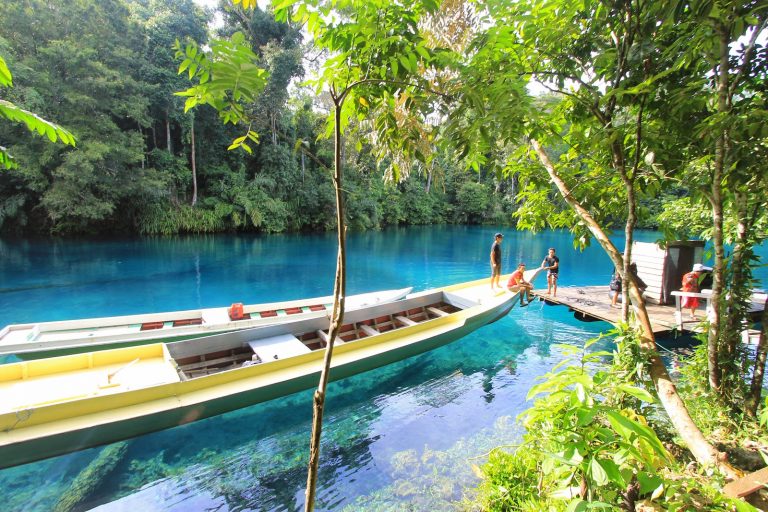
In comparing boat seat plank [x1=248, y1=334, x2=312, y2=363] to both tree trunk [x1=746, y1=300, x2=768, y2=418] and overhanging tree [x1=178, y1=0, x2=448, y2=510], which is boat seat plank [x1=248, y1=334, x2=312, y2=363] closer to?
overhanging tree [x1=178, y1=0, x2=448, y2=510]

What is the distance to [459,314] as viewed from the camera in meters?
7.29

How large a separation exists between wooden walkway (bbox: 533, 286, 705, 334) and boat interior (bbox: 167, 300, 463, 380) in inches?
169

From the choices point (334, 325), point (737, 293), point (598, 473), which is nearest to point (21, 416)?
point (334, 325)

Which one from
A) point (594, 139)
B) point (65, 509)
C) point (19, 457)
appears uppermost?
point (594, 139)

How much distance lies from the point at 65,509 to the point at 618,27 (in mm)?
6237

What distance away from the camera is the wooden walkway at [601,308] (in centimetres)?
723

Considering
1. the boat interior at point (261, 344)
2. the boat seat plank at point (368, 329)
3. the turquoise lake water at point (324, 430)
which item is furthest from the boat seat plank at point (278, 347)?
the boat seat plank at point (368, 329)

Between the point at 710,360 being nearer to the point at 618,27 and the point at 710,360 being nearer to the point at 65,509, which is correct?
the point at 618,27

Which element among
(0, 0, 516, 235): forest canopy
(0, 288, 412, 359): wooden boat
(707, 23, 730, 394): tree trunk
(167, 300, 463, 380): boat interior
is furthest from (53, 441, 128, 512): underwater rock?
(0, 0, 516, 235): forest canopy

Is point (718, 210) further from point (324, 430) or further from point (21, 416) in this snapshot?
point (21, 416)

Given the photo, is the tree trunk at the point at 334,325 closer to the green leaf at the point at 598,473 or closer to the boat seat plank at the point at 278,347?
the green leaf at the point at 598,473

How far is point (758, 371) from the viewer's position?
290 centimetres

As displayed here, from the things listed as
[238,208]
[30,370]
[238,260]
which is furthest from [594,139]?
[238,208]

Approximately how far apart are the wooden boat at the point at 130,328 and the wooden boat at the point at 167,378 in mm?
1240
